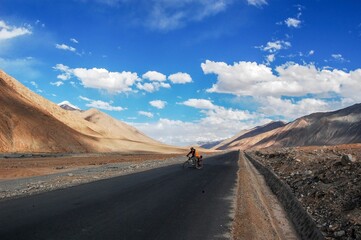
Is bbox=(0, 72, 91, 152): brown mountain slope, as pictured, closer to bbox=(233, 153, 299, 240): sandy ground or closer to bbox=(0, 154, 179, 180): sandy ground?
bbox=(0, 154, 179, 180): sandy ground

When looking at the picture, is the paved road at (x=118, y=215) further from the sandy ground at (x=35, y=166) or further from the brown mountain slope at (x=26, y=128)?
the brown mountain slope at (x=26, y=128)

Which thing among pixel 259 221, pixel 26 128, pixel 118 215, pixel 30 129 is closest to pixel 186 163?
pixel 259 221

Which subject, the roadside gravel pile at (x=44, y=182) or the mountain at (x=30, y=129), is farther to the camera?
the mountain at (x=30, y=129)

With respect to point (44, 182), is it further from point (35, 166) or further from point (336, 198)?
point (35, 166)

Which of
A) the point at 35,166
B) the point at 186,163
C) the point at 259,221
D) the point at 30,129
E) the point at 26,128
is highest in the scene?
the point at 26,128

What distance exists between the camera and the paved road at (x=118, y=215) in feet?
28.1

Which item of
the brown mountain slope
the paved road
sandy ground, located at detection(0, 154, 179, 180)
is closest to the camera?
the paved road

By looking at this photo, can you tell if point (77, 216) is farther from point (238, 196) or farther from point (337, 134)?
point (337, 134)

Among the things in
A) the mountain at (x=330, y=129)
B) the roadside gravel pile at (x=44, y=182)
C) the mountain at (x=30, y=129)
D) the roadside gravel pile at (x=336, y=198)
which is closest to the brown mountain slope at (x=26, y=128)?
the mountain at (x=30, y=129)

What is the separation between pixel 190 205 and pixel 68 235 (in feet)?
17.3

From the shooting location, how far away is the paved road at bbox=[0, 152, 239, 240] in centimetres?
858

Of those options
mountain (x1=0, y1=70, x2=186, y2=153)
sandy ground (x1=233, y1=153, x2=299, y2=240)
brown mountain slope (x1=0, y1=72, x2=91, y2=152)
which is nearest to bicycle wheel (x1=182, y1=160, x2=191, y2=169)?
sandy ground (x1=233, y1=153, x2=299, y2=240)

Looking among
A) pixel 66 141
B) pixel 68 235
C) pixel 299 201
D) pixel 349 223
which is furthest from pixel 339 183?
pixel 66 141

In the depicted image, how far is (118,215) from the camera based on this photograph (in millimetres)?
10477
